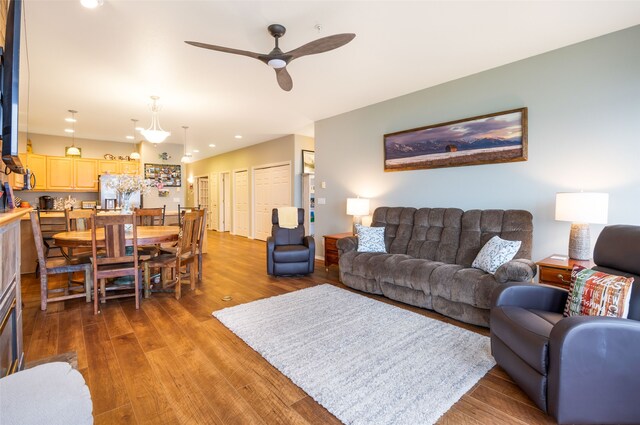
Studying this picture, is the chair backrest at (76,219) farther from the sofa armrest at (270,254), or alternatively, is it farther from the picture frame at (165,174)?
the picture frame at (165,174)

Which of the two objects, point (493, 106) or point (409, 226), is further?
point (409, 226)

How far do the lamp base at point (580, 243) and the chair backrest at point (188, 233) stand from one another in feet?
12.7

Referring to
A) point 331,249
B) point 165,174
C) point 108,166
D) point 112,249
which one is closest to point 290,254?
point 331,249

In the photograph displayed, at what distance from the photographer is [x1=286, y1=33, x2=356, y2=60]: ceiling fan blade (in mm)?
2186


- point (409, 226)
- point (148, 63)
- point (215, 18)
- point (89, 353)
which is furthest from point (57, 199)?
point (409, 226)

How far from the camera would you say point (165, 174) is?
7.55 meters

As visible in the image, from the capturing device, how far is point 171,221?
6.57m

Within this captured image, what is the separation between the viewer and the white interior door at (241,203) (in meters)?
8.66

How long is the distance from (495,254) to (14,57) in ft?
11.8

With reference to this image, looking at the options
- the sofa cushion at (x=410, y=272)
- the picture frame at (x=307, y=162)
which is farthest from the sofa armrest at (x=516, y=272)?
the picture frame at (x=307, y=162)

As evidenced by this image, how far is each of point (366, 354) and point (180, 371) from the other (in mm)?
1336

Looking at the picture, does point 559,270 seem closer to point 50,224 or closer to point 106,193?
point 50,224

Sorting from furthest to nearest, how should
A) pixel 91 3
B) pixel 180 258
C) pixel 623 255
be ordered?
pixel 180 258 → pixel 91 3 → pixel 623 255

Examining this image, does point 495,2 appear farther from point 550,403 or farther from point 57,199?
point 57,199
